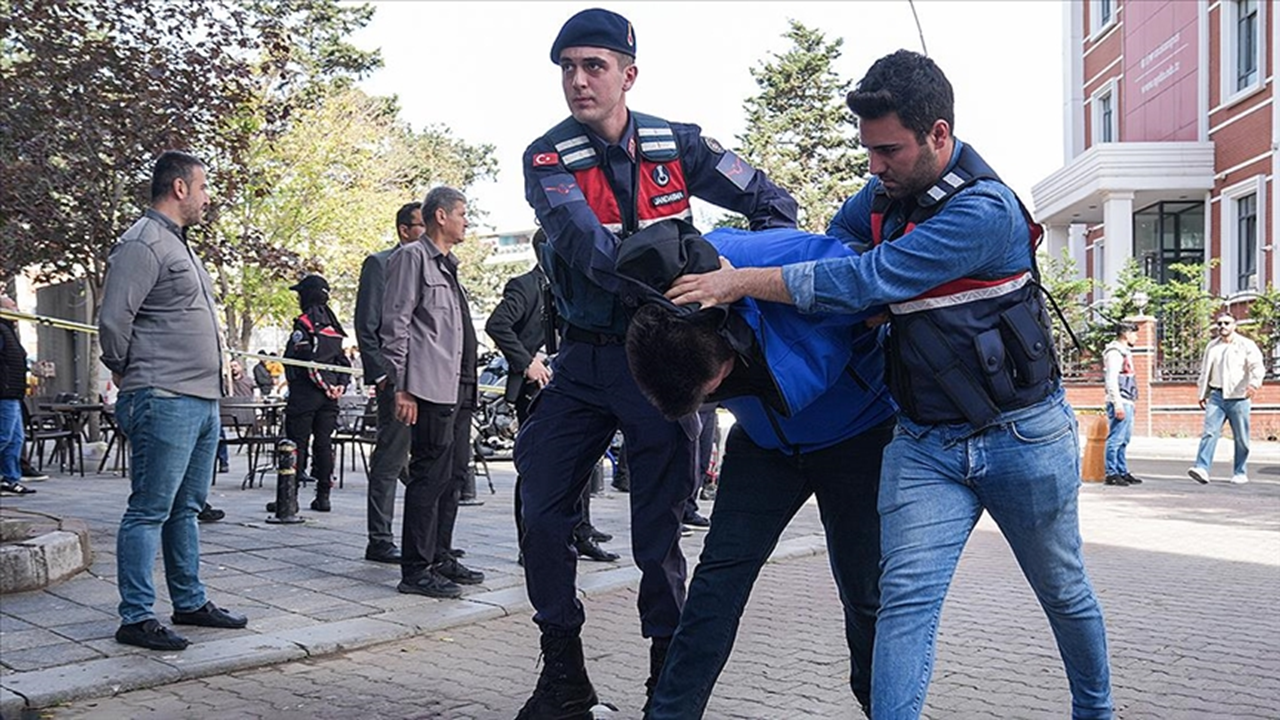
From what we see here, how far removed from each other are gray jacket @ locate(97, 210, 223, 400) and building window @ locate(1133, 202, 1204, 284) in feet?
98.3

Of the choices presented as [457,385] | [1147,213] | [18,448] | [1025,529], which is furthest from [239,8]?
[1147,213]

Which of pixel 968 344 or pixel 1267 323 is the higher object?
pixel 1267 323

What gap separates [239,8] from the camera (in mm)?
15820

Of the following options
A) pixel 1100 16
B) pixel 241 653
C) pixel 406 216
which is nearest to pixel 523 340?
pixel 406 216

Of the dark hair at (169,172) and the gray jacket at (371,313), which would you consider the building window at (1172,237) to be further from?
the dark hair at (169,172)

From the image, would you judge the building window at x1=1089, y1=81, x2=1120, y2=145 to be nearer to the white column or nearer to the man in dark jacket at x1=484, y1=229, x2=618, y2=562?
the white column

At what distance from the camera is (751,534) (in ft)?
11.9

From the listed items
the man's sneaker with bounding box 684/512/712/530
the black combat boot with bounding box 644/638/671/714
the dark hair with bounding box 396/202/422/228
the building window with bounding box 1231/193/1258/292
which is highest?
the building window with bounding box 1231/193/1258/292

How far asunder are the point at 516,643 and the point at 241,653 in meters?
1.20

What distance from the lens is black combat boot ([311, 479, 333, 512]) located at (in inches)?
408

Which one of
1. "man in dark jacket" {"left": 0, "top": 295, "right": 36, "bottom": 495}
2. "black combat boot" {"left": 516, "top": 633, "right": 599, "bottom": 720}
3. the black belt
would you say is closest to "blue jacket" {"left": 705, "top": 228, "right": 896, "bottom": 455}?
the black belt

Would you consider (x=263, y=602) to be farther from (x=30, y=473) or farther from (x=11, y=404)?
(x=30, y=473)

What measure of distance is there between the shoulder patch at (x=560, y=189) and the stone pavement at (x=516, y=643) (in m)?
1.87

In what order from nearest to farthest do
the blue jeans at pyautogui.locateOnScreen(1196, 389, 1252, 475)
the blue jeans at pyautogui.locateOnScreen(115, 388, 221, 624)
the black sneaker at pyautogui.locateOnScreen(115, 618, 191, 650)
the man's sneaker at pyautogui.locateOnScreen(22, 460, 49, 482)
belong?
the black sneaker at pyautogui.locateOnScreen(115, 618, 191, 650), the blue jeans at pyautogui.locateOnScreen(115, 388, 221, 624), the man's sneaker at pyautogui.locateOnScreen(22, 460, 49, 482), the blue jeans at pyautogui.locateOnScreen(1196, 389, 1252, 475)
